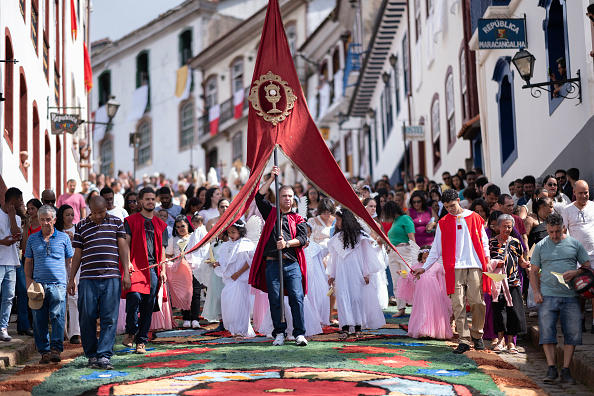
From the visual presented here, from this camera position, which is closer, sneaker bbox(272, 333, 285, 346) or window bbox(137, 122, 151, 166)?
sneaker bbox(272, 333, 285, 346)

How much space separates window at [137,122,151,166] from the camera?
53219 millimetres

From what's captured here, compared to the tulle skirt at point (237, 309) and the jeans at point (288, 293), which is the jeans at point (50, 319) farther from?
the jeans at point (288, 293)

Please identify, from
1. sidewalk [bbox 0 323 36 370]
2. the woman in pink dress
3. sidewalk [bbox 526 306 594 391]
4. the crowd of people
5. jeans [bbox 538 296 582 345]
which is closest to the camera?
sidewalk [bbox 526 306 594 391]

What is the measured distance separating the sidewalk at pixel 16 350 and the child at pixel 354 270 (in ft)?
11.8

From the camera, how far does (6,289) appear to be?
35.1 feet

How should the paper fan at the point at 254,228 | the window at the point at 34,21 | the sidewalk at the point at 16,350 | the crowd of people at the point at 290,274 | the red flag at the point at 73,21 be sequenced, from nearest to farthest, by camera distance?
1. the crowd of people at the point at 290,274
2. the sidewalk at the point at 16,350
3. the paper fan at the point at 254,228
4. the window at the point at 34,21
5. the red flag at the point at 73,21

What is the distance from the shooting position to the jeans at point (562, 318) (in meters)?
8.17

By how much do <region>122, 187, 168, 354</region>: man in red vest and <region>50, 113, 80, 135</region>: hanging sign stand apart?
9.67 m

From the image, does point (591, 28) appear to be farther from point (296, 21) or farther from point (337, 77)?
point (296, 21)

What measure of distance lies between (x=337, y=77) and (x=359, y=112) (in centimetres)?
235

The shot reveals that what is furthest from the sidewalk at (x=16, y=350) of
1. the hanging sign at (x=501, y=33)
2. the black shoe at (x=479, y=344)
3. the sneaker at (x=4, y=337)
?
the hanging sign at (x=501, y=33)

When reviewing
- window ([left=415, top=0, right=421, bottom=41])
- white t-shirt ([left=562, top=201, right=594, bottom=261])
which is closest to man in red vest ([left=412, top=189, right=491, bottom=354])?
white t-shirt ([left=562, top=201, right=594, bottom=261])

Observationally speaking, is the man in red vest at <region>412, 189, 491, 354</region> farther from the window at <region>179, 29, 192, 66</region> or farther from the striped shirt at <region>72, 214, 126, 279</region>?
the window at <region>179, 29, 192, 66</region>

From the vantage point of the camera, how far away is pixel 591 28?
465 inches
